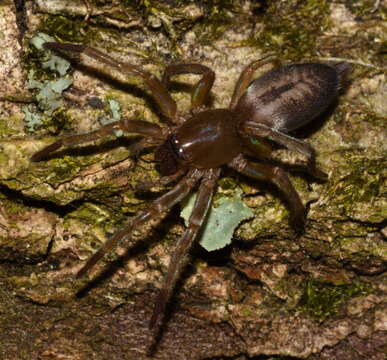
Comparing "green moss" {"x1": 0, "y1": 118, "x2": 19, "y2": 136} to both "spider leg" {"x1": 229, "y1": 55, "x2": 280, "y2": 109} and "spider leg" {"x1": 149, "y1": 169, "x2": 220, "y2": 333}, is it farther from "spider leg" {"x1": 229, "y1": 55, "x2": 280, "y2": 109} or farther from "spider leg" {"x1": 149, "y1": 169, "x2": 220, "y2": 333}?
"spider leg" {"x1": 229, "y1": 55, "x2": 280, "y2": 109}

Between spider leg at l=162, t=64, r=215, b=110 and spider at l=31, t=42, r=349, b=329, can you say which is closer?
spider at l=31, t=42, r=349, b=329

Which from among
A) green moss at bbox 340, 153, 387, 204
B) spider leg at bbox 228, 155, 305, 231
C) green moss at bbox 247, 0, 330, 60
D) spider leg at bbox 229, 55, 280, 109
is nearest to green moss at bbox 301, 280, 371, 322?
spider leg at bbox 228, 155, 305, 231

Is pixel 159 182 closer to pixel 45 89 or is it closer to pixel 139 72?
pixel 139 72

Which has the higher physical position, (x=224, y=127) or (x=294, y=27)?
(x=294, y=27)

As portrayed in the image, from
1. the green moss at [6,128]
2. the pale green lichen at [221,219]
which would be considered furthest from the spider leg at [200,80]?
the green moss at [6,128]

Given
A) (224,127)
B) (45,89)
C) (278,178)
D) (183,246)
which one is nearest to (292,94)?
(224,127)

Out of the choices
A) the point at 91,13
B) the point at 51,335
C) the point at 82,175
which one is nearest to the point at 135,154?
the point at 82,175
